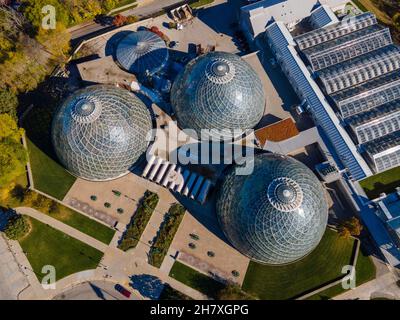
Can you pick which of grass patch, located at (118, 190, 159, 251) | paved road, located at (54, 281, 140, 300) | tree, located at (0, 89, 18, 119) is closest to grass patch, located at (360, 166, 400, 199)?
grass patch, located at (118, 190, 159, 251)

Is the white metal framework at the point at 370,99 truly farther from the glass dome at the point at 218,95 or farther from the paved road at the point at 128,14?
the paved road at the point at 128,14

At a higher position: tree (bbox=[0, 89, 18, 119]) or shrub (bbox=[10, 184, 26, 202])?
tree (bbox=[0, 89, 18, 119])

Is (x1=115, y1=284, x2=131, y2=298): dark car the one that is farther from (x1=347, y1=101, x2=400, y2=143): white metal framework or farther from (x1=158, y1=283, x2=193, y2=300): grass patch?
(x1=347, y1=101, x2=400, y2=143): white metal framework

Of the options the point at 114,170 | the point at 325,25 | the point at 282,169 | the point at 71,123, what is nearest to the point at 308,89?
the point at 325,25

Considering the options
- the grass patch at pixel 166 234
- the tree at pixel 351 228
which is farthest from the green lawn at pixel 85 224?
the tree at pixel 351 228

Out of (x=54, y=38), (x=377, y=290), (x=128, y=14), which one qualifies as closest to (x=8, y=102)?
(x=54, y=38)

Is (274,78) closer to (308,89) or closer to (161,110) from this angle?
(308,89)

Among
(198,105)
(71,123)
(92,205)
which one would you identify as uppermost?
(71,123)
